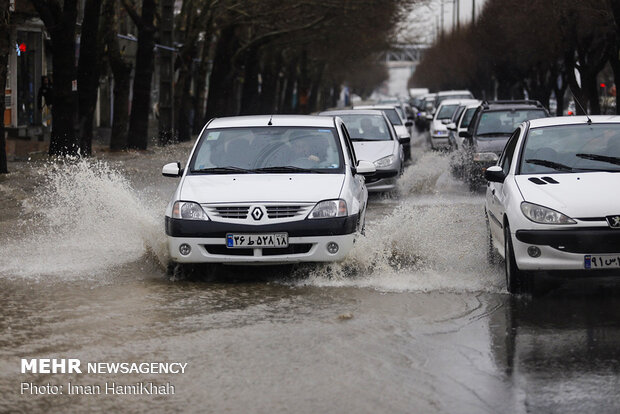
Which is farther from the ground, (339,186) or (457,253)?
(339,186)

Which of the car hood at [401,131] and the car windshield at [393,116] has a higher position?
the car windshield at [393,116]

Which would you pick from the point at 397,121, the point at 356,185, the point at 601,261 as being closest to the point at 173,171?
the point at 356,185

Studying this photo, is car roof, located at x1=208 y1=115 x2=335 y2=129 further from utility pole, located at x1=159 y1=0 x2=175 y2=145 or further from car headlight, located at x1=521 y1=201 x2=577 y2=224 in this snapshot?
utility pole, located at x1=159 y1=0 x2=175 y2=145

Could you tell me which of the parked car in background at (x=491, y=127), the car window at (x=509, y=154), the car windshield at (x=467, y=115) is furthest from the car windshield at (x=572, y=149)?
the car windshield at (x=467, y=115)

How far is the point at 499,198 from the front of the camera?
32.9 feet

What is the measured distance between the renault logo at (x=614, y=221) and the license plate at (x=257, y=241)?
265cm

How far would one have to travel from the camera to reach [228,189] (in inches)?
400

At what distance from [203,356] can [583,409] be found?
234 cm

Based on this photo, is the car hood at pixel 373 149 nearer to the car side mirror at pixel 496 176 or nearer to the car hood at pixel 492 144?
the car hood at pixel 492 144

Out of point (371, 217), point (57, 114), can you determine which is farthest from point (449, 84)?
point (371, 217)

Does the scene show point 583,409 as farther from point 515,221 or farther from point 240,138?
point 240,138

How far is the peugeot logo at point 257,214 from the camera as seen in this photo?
980cm

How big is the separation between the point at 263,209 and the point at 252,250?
35 centimetres

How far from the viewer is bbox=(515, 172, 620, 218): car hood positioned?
8.77m
